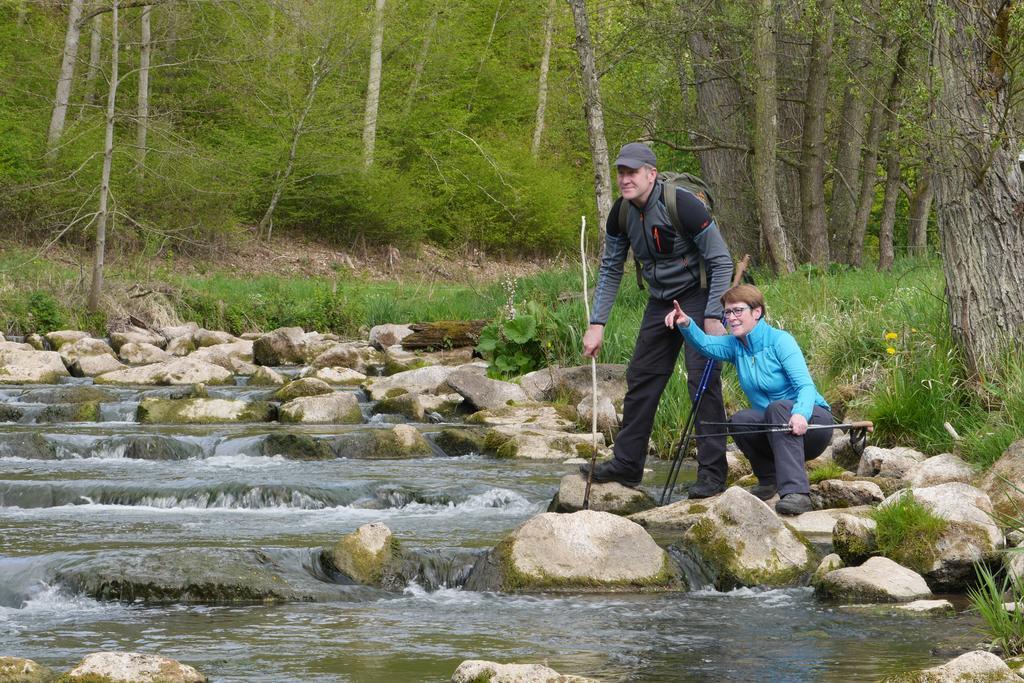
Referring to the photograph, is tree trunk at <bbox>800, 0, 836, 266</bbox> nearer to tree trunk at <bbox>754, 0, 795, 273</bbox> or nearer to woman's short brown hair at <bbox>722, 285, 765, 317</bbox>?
tree trunk at <bbox>754, 0, 795, 273</bbox>

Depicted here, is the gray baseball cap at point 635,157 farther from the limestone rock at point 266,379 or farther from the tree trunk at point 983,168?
the limestone rock at point 266,379

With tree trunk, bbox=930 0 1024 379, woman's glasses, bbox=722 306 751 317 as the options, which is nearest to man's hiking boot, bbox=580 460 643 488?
woman's glasses, bbox=722 306 751 317

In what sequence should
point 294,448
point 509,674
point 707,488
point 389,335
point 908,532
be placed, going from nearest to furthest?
point 509,674 → point 908,532 → point 707,488 → point 294,448 → point 389,335

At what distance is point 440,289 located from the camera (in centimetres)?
2350

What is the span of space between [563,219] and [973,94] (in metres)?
28.4

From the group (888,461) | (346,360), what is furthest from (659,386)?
(346,360)

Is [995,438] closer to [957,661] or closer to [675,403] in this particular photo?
[675,403]

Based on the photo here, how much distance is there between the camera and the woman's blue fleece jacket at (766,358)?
640 centimetres

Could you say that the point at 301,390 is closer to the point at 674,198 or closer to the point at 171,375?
the point at 171,375

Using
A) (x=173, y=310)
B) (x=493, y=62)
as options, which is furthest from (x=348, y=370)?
(x=493, y=62)

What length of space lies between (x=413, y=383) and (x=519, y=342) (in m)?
1.26

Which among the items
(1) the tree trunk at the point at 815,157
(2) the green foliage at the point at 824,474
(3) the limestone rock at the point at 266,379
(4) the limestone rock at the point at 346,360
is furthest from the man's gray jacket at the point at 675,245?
(1) the tree trunk at the point at 815,157

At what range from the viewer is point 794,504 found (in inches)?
253

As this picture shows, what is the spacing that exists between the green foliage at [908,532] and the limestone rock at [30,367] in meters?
11.2
